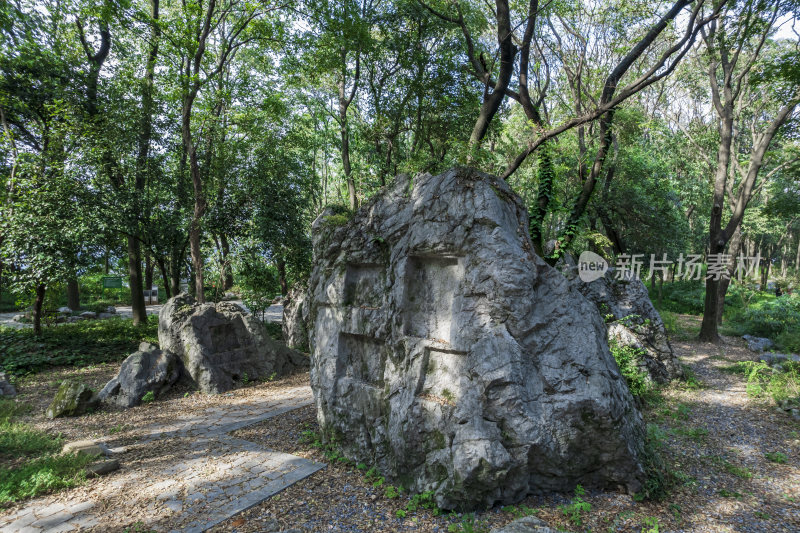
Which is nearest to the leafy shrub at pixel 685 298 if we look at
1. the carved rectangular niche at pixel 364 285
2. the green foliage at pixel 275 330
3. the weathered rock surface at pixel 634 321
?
the weathered rock surface at pixel 634 321

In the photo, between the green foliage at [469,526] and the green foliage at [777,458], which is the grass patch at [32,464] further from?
the green foliage at [777,458]

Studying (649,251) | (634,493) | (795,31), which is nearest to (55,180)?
(634,493)

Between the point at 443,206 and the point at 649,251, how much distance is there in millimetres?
17925

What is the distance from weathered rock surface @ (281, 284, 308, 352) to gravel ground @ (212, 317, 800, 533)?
18.2 feet

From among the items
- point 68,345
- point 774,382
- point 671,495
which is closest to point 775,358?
point 774,382

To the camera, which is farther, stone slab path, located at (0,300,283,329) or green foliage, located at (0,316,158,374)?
stone slab path, located at (0,300,283,329)

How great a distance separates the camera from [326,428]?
5.75 metres

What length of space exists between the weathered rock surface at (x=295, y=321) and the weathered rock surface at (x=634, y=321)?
25.9ft

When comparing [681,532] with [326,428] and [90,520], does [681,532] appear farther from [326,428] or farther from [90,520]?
[90,520]

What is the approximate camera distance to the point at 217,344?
919 cm

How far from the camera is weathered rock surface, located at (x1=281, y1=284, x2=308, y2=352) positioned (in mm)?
12461

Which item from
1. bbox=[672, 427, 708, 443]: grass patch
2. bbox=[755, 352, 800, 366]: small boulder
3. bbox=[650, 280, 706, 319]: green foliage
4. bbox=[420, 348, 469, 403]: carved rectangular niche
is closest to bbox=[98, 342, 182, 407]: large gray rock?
bbox=[420, 348, 469, 403]: carved rectangular niche

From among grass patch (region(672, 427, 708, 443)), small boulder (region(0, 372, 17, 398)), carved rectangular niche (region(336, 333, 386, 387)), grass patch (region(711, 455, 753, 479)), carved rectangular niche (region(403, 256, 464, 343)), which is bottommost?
small boulder (region(0, 372, 17, 398))

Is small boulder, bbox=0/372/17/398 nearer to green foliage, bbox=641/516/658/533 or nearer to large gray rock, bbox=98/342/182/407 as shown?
large gray rock, bbox=98/342/182/407
